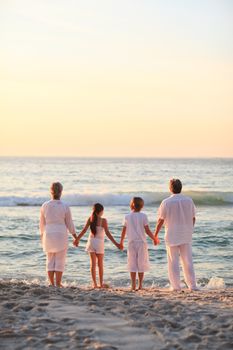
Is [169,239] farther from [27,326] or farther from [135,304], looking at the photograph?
[27,326]

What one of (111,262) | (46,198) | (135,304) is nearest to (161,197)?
(46,198)

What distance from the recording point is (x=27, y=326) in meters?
5.46

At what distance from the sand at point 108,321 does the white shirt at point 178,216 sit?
145cm

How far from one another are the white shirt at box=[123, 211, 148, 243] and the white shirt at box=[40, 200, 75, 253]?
2.96ft

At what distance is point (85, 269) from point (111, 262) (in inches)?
38.6

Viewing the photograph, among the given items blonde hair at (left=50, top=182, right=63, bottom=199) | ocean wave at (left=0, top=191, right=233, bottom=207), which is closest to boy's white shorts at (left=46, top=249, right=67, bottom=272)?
blonde hair at (left=50, top=182, right=63, bottom=199)

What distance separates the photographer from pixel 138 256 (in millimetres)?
8867

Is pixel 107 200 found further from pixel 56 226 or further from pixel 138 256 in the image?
pixel 56 226

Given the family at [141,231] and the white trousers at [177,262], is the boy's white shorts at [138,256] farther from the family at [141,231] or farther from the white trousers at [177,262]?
the white trousers at [177,262]

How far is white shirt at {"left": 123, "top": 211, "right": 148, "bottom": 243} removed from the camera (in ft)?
29.0

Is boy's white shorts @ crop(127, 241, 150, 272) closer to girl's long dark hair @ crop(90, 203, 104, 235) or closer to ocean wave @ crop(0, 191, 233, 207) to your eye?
girl's long dark hair @ crop(90, 203, 104, 235)

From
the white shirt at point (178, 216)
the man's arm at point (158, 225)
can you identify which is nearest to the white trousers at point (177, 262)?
the white shirt at point (178, 216)

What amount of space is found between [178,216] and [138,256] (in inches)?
36.6

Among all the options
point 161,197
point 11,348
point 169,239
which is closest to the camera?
point 11,348
